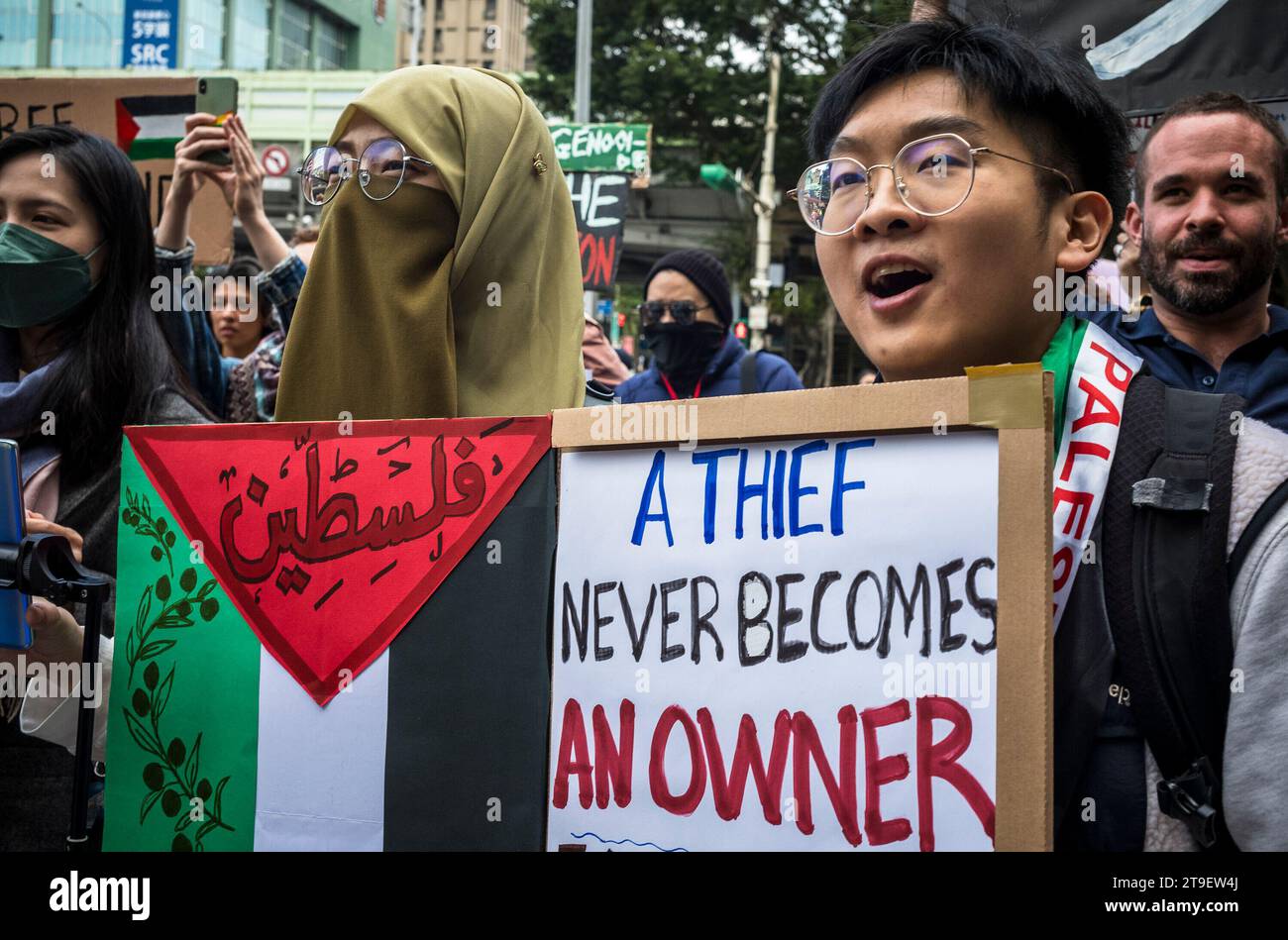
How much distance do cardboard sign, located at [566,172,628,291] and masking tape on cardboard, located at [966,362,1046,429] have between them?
19.3 feet

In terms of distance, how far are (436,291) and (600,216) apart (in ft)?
17.2

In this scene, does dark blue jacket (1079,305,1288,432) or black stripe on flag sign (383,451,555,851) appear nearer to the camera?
black stripe on flag sign (383,451,555,851)

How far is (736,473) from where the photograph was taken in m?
1.41

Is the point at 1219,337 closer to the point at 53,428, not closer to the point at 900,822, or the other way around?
the point at 900,822

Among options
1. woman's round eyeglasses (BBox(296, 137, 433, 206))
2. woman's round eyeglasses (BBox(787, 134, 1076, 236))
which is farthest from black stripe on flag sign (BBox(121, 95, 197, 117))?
woman's round eyeglasses (BBox(787, 134, 1076, 236))

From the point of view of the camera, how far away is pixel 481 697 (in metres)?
1.59

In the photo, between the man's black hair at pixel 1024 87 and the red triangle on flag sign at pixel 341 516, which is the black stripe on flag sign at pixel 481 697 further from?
the man's black hair at pixel 1024 87

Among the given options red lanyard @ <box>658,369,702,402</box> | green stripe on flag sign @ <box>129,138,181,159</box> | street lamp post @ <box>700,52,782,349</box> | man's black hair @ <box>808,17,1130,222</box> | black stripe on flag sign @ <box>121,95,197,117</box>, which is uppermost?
street lamp post @ <box>700,52,782,349</box>

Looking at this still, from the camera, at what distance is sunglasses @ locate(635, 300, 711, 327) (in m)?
5.20

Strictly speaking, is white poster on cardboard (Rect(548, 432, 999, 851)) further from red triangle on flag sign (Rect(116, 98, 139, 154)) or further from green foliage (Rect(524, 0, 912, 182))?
green foliage (Rect(524, 0, 912, 182))

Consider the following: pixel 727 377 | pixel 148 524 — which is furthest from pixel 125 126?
pixel 148 524

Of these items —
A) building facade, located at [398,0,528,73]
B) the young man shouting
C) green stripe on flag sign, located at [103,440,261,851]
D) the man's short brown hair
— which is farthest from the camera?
building facade, located at [398,0,528,73]
